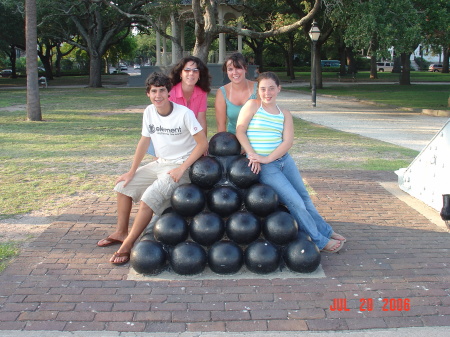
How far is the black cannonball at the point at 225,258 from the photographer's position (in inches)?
162

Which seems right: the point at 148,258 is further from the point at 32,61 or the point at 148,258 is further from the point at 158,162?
the point at 32,61

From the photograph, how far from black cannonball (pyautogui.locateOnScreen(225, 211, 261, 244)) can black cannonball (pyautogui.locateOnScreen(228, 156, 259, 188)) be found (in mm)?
331

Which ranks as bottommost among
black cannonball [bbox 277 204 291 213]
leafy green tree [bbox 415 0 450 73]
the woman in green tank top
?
black cannonball [bbox 277 204 291 213]

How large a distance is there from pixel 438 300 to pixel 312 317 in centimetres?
105

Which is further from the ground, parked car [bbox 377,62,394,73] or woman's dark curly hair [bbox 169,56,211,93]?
parked car [bbox 377,62,394,73]

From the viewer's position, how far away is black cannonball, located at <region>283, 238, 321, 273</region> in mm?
4145

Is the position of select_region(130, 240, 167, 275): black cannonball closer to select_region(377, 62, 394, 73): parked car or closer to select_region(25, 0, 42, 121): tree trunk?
select_region(25, 0, 42, 121): tree trunk

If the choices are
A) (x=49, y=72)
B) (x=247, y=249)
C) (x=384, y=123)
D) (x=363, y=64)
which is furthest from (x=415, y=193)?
(x=363, y=64)

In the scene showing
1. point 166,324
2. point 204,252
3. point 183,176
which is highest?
point 183,176

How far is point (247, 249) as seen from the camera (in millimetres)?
4219

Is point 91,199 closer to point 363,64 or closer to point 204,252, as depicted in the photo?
point 204,252

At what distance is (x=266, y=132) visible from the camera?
461 cm

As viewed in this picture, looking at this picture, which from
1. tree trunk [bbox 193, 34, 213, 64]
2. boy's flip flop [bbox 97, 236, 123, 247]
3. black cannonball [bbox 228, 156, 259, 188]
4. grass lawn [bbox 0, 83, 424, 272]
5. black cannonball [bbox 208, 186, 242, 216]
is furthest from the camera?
tree trunk [bbox 193, 34, 213, 64]

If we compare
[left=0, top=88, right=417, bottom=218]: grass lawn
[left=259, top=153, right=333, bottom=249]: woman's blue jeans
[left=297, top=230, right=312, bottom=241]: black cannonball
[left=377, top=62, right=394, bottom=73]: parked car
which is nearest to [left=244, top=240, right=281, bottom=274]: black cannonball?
[left=297, top=230, right=312, bottom=241]: black cannonball
